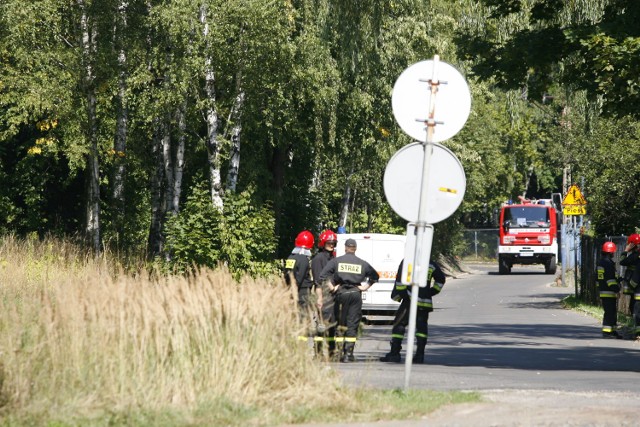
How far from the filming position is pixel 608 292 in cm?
2278

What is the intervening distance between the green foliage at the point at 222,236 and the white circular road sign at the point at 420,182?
14413mm

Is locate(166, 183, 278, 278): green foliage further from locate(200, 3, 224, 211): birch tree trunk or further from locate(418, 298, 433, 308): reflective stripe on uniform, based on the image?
locate(418, 298, 433, 308): reflective stripe on uniform

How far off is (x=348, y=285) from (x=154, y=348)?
667 cm

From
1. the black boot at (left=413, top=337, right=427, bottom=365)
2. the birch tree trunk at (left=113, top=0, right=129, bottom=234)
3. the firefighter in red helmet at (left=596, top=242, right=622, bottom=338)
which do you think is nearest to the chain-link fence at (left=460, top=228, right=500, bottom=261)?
the birch tree trunk at (left=113, top=0, right=129, bottom=234)

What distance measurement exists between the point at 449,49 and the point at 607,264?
12.9m

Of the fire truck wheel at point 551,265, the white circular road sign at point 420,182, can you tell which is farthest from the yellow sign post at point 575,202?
the fire truck wheel at point 551,265

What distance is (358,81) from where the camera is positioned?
3162 cm

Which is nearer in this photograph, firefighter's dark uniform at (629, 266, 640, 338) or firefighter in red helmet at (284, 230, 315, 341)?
firefighter in red helmet at (284, 230, 315, 341)

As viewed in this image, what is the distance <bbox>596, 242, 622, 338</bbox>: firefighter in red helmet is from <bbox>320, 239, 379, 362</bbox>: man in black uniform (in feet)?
23.5

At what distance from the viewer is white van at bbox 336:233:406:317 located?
2712cm

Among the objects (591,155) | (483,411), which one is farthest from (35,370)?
(591,155)

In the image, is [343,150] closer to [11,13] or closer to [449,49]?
[449,49]

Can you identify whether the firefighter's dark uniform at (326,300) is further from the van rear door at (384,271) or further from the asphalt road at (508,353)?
the van rear door at (384,271)

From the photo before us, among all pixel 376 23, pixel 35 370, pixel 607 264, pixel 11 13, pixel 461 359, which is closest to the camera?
pixel 35 370
